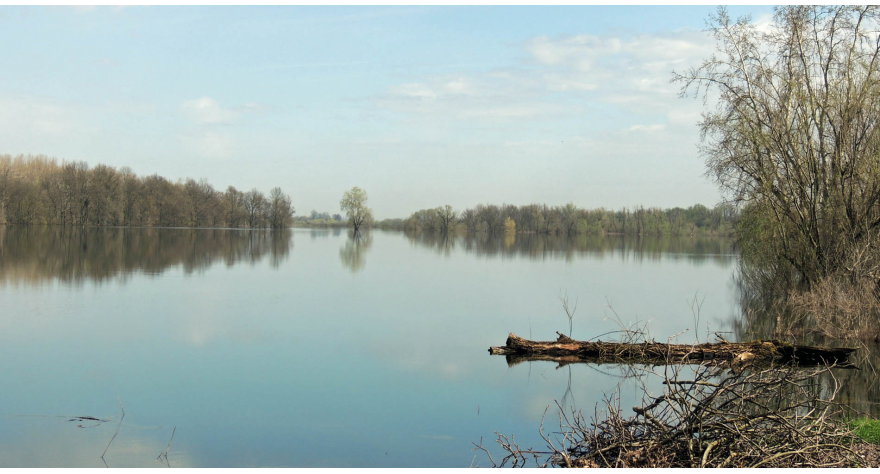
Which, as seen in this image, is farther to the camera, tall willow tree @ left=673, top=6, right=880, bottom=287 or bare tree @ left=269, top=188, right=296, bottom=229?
bare tree @ left=269, top=188, right=296, bottom=229

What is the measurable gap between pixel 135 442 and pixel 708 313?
15383 millimetres

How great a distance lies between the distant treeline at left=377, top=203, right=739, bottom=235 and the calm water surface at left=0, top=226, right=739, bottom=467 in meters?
96.8

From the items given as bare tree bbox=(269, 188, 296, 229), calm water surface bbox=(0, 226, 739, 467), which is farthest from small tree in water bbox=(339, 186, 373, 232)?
calm water surface bbox=(0, 226, 739, 467)

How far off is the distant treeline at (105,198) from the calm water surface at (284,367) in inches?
2458

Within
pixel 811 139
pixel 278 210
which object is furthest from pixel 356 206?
pixel 811 139

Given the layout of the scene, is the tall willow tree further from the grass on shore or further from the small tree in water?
the small tree in water

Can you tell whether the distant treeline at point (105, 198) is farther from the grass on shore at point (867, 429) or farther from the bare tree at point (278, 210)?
the grass on shore at point (867, 429)

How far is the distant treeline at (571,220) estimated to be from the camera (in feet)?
381

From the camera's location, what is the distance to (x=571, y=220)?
11725cm

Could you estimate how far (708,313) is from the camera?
17.4 meters

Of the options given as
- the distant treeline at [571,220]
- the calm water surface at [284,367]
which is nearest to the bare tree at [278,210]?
the distant treeline at [571,220]

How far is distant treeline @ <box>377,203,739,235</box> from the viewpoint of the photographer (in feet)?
381

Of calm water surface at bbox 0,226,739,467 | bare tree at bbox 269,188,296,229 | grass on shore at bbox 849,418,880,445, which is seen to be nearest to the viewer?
grass on shore at bbox 849,418,880,445

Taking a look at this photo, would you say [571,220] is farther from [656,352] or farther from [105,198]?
[656,352]
